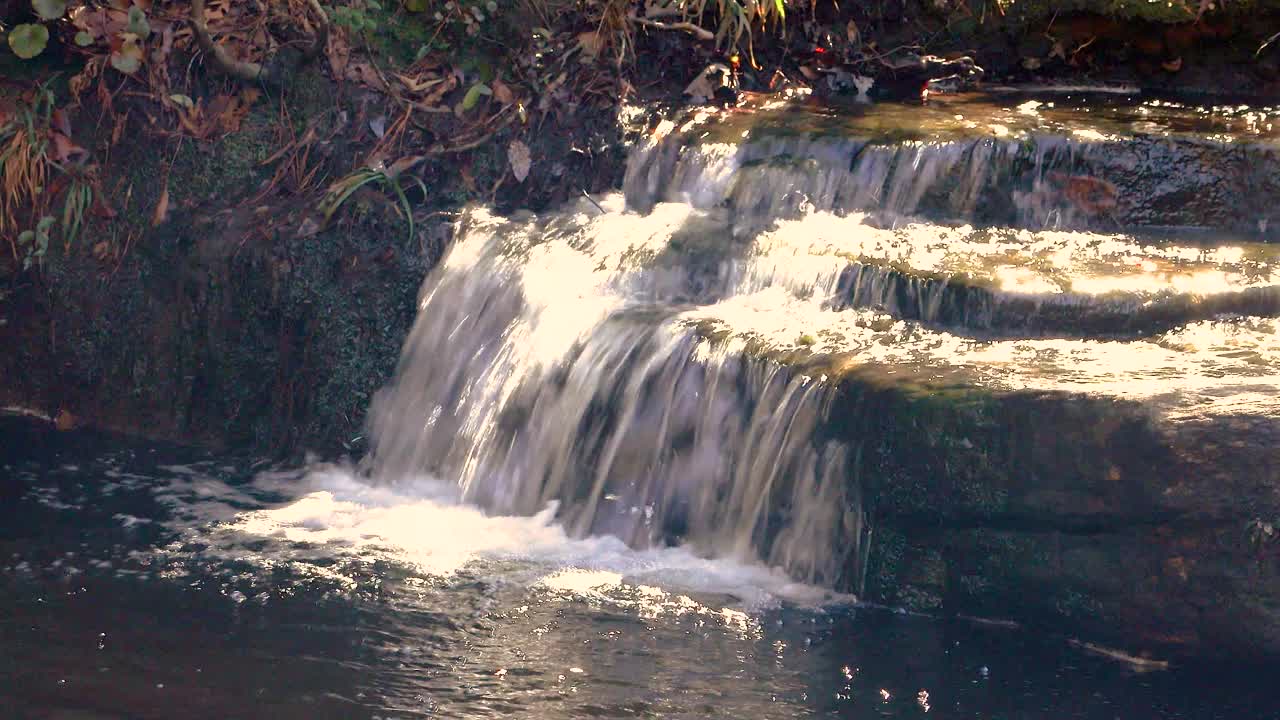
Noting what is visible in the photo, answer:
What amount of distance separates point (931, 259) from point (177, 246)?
3.49 meters

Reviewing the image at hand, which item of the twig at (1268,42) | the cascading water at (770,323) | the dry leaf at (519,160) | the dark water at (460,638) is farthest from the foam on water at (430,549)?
the twig at (1268,42)

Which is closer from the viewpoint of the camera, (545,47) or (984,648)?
(984,648)

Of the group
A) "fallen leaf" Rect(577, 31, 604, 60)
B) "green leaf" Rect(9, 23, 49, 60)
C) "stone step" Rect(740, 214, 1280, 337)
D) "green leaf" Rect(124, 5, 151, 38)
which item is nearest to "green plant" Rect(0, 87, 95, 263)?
"green leaf" Rect(9, 23, 49, 60)

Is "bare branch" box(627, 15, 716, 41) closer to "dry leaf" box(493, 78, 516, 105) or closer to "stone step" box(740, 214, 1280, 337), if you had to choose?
"dry leaf" box(493, 78, 516, 105)

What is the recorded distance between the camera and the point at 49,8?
677cm

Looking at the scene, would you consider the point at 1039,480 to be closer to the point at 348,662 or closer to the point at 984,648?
the point at 984,648

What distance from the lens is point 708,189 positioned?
6.91 metres

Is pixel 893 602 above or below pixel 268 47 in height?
below

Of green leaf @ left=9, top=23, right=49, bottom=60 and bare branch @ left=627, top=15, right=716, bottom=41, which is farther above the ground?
bare branch @ left=627, top=15, right=716, bottom=41

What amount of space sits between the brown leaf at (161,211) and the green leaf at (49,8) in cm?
91

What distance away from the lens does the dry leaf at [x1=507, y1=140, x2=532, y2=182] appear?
7164 mm

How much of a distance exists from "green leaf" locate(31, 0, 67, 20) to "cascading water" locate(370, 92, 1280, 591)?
82.0 inches

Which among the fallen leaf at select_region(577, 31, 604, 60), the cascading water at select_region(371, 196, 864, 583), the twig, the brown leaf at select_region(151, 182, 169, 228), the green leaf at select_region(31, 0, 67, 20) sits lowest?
the cascading water at select_region(371, 196, 864, 583)

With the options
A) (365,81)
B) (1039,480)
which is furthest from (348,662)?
(365,81)
